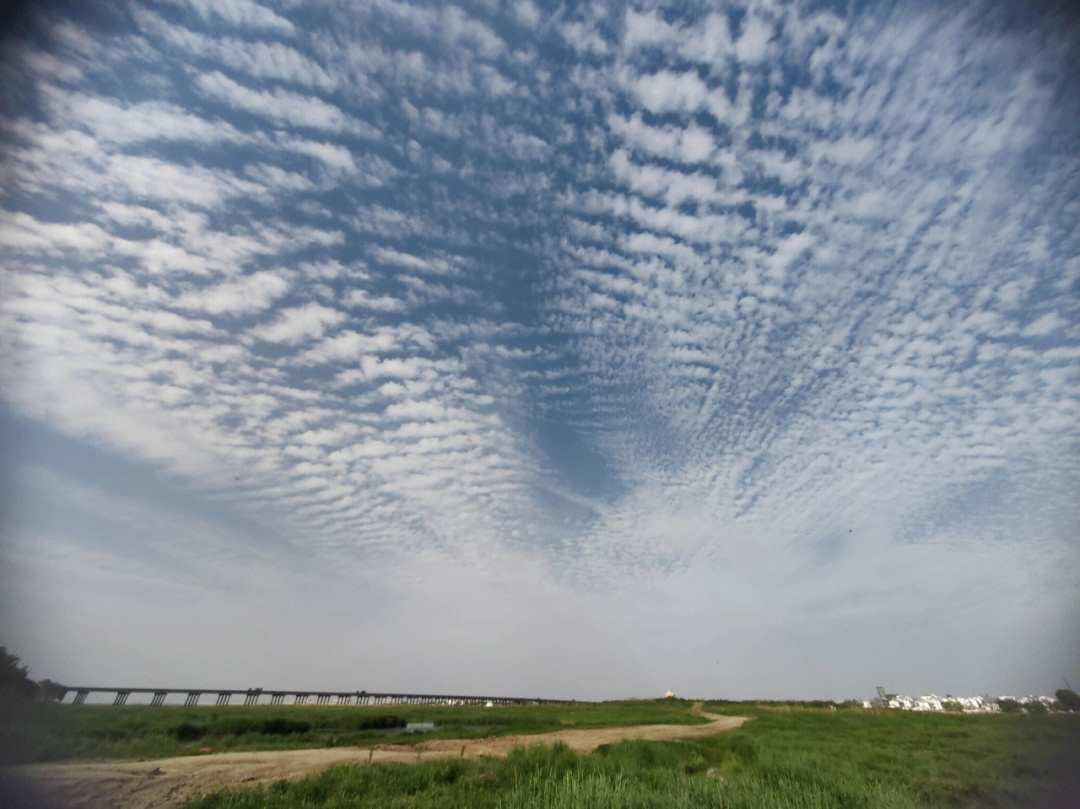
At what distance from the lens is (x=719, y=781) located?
10.3m

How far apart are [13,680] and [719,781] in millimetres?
27119

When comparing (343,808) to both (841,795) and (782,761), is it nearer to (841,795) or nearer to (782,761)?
(841,795)

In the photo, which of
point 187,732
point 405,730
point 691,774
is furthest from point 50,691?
point 691,774

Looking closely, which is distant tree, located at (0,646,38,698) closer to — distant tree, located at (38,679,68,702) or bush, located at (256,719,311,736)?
distant tree, located at (38,679,68,702)

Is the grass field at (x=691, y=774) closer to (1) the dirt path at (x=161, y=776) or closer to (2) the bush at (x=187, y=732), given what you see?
(1) the dirt path at (x=161, y=776)

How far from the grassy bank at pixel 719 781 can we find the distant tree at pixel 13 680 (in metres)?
12.4

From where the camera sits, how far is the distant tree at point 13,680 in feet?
53.7

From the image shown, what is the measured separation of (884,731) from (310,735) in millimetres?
31216

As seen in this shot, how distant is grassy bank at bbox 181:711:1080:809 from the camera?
8266mm

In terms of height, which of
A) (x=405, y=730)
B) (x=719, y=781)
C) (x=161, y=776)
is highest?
(x=719, y=781)

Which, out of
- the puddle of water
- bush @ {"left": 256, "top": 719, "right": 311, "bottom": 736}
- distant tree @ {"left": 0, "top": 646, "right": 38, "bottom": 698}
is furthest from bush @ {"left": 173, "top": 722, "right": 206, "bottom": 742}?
the puddle of water

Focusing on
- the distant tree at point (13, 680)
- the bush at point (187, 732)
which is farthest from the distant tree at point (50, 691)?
the bush at point (187, 732)

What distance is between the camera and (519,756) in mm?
14688

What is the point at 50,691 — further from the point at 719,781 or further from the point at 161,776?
the point at 719,781
